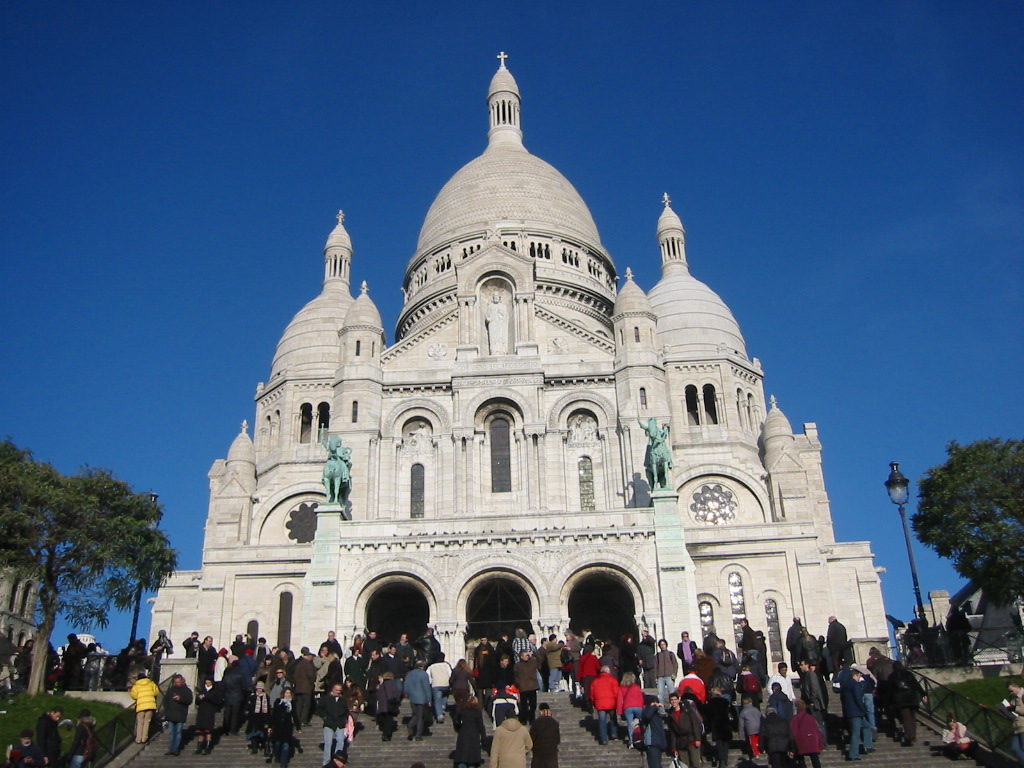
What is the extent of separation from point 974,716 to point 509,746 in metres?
9.81

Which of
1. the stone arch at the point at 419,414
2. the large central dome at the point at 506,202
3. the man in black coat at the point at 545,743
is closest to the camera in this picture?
the man in black coat at the point at 545,743

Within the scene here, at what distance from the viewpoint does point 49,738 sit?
19062 millimetres

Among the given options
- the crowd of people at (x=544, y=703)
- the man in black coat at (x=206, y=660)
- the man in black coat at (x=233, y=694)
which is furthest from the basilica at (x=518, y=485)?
the man in black coat at (x=233, y=694)

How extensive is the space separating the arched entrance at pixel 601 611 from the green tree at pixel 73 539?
1511 cm

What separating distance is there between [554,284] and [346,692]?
115 ft

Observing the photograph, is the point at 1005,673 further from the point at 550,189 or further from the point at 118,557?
the point at 550,189

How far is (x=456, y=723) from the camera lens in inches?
780

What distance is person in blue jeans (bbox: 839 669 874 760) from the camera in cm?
1991

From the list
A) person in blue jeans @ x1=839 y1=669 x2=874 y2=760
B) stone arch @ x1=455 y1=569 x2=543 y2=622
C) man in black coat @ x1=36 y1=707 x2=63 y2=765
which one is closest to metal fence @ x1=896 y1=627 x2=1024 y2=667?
person in blue jeans @ x1=839 y1=669 x2=874 y2=760

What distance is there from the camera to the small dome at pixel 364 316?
4481cm

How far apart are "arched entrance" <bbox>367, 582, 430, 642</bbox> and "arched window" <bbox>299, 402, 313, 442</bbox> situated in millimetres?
14438

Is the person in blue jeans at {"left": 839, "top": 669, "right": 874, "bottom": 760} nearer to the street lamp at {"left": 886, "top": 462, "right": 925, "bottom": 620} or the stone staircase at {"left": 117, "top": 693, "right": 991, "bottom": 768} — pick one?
the stone staircase at {"left": 117, "top": 693, "right": 991, "bottom": 768}

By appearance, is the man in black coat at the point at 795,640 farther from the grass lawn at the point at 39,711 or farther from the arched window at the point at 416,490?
the arched window at the point at 416,490

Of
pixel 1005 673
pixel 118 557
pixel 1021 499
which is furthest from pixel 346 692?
pixel 1021 499
